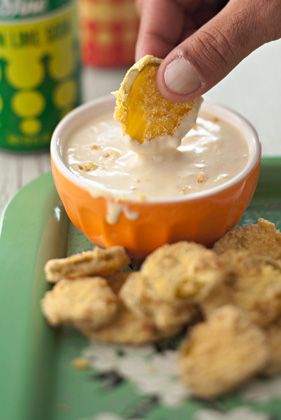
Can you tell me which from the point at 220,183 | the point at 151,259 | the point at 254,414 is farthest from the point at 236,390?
the point at 220,183

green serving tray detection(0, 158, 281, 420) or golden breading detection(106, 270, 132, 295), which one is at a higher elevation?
golden breading detection(106, 270, 132, 295)

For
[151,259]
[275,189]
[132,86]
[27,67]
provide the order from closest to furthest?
[151,259] < [132,86] < [275,189] < [27,67]

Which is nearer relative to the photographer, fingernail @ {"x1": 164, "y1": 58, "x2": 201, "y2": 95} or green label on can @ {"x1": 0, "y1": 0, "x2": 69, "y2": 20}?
fingernail @ {"x1": 164, "y1": 58, "x2": 201, "y2": 95}

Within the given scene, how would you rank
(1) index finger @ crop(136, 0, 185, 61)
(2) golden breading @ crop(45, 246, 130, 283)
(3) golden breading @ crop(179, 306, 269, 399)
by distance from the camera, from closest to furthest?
(3) golden breading @ crop(179, 306, 269, 399), (2) golden breading @ crop(45, 246, 130, 283), (1) index finger @ crop(136, 0, 185, 61)

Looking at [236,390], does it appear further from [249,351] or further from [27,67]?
[27,67]

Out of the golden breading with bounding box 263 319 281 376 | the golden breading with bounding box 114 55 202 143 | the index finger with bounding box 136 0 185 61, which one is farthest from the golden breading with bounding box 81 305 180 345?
the index finger with bounding box 136 0 185 61

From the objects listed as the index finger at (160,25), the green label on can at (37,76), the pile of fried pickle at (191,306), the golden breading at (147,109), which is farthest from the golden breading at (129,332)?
the green label on can at (37,76)

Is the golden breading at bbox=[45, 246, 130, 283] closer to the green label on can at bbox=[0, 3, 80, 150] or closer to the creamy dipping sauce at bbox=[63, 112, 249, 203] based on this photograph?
the creamy dipping sauce at bbox=[63, 112, 249, 203]

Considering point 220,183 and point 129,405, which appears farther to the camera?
point 220,183
